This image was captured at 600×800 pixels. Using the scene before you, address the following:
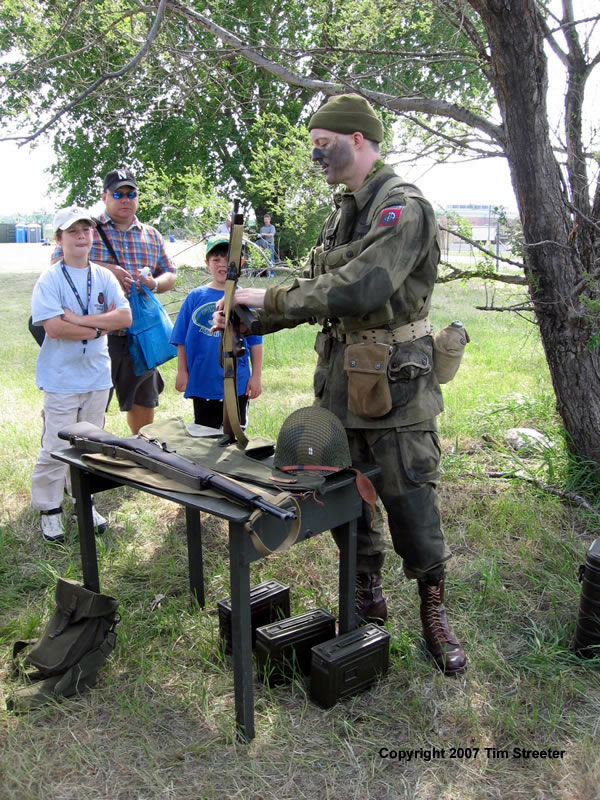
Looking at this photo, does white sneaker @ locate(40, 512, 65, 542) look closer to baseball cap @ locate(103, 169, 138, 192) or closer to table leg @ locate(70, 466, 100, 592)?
table leg @ locate(70, 466, 100, 592)

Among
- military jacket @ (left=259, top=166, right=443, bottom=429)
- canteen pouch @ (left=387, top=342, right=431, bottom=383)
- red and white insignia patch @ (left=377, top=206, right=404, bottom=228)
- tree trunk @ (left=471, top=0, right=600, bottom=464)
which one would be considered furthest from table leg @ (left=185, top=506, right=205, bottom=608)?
tree trunk @ (left=471, top=0, right=600, bottom=464)

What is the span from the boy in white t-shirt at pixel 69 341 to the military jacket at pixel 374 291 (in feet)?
5.70

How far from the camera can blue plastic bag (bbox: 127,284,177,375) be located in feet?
15.8

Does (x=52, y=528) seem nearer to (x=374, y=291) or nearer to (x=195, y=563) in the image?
(x=195, y=563)

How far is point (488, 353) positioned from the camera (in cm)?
962

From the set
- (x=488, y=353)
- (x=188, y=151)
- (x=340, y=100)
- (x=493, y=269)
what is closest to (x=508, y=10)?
(x=493, y=269)

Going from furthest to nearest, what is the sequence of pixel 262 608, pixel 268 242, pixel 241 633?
pixel 268 242, pixel 262 608, pixel 241 633

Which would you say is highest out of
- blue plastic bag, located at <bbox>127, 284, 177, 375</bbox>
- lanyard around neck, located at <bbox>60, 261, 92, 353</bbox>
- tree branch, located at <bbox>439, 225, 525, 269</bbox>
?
tree branch, located at <bbox>439, 225, 525, 269</bbox>

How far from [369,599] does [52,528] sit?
2.22 metres

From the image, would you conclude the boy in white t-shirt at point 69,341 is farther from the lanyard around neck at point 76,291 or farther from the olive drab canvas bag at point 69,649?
the olive drab canvas bag at point 69,649

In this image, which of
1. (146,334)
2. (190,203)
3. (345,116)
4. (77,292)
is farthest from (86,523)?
(190,203)

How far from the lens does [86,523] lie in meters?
3.07

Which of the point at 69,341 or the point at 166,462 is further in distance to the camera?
the point at 69,341

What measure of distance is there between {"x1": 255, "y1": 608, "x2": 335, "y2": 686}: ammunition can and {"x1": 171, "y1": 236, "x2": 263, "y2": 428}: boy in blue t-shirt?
159 centimetres
